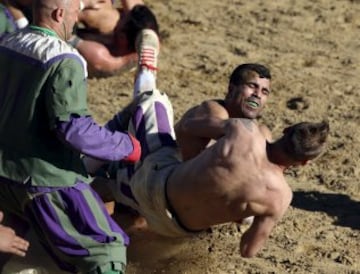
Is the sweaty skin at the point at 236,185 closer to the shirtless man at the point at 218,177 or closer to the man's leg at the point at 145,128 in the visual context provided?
the shirtless man at the point at 218,177

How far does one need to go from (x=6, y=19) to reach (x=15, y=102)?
1.75m

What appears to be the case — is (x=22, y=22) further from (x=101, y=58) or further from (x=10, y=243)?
(x=10, y=243)

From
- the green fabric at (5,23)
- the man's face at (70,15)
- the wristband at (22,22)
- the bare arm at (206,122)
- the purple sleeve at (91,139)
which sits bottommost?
the wristband at (22,22)

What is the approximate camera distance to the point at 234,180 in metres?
5.24

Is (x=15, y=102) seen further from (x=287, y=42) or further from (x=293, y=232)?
(x=287, y=42)

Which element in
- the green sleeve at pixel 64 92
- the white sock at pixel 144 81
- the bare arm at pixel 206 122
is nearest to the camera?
the green sleeve at pixel 64 92

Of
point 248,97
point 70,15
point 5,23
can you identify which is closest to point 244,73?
point 248,97

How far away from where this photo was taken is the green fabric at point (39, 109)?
463 cm

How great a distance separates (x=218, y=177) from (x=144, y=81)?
1.43 meters

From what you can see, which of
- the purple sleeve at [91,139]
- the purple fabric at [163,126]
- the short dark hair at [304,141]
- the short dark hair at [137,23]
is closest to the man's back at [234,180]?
the short dark hair at [304,141]

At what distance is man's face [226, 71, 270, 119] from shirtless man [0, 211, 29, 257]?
1663 mm

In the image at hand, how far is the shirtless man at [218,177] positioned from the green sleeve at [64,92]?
898mm

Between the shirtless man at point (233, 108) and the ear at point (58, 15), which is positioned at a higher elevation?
the ear at point (58, 15)

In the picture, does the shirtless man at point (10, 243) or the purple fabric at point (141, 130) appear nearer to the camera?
the shirtless man at point (10, 243)
